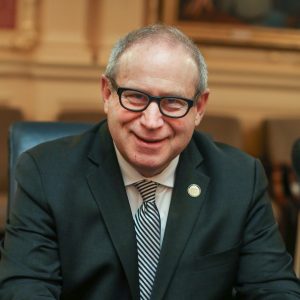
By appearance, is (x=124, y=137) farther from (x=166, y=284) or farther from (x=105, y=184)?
(x=166, y=284)

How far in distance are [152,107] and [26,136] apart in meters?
0.69

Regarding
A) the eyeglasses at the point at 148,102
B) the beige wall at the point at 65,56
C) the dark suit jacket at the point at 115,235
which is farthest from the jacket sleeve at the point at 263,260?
the beige wall at the point at 65,56

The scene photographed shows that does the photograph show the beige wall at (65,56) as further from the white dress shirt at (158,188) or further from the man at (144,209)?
the white dress shirt at (158,188)

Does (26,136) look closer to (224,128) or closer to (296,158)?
(296,158)

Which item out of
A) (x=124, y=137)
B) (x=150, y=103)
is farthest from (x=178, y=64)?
(x=124, y=137)

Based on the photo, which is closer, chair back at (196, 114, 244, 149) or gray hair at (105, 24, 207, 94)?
gray hair at (105, 24, 207, 94)

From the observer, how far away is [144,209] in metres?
1.87

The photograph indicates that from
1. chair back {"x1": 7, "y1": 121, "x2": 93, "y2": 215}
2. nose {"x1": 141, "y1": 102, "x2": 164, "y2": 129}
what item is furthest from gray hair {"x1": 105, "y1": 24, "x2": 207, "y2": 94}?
chair back {"x1": 7, "y1": 121, "x2": 93, "y2": 215}

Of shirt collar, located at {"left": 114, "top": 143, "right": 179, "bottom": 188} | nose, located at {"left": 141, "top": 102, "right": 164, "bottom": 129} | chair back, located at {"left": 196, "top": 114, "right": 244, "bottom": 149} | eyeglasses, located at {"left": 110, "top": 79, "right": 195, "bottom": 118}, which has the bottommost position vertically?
chair back, located at {"left": 196, "top": 114, "right": 244, "bottom": 149}

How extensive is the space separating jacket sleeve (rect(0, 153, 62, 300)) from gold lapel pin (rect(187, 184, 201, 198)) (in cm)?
40

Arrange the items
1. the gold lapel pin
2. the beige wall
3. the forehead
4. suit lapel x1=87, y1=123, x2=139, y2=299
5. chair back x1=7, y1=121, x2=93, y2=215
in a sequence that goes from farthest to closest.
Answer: the beige wall, chair back x1=7, y1=121, x2=93, y2=215, the gold lapel pin, suit lapel x1=87, y1=123, x2=139, y2=299, the forehead

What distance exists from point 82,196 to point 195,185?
0.33 m

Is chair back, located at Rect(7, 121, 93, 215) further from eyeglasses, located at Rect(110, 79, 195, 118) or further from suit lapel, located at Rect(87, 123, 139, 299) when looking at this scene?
eyeglasses, located at Rect(110, 79, 195, 118)

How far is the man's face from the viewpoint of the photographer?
1.70 metres
